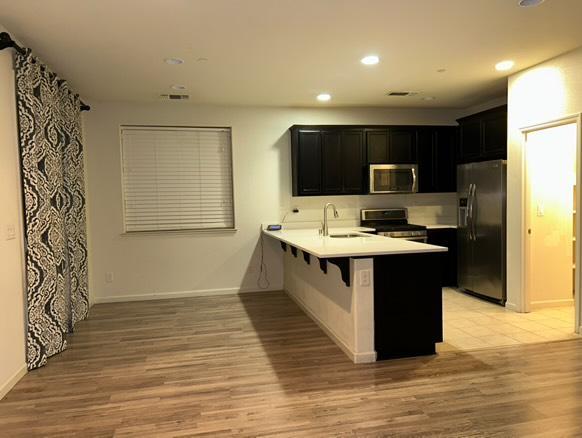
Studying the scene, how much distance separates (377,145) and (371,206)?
90 cm

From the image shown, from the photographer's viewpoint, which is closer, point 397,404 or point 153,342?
point 397,404

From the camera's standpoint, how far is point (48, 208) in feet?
12.3

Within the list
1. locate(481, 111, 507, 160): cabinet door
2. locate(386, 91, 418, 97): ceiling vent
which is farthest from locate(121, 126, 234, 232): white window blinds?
locate(481, 111, 507, 160): cabinet door

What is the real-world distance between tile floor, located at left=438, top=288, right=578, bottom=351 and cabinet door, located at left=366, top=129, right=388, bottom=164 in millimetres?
2122

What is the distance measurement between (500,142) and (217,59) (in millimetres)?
3384

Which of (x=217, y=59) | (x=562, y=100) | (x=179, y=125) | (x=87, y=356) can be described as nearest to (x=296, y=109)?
(x=179, y=125)

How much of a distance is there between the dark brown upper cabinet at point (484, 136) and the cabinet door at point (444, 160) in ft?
0.76

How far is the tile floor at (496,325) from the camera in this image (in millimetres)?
3857

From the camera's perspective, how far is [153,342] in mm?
4102

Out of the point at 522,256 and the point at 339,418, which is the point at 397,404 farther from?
the point at 522,256

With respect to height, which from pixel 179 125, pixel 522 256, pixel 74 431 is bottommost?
pixel 74 431

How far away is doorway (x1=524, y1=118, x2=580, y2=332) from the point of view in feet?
15.4

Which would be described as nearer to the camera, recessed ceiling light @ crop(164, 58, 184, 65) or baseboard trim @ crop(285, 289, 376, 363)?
baseboard trim @ crop(285, 289, 376, 363)

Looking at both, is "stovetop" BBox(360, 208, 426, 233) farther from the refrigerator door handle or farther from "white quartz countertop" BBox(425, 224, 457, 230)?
the refrigerator door handle
